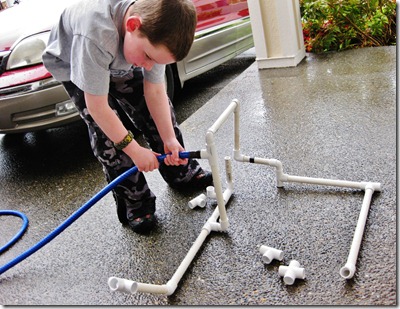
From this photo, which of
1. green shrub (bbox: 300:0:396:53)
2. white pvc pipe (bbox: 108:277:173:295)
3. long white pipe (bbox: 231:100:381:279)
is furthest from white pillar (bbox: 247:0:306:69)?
white pvc pipe (bbox: 108:277:173:295)

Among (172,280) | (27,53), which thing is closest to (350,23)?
(27,53)

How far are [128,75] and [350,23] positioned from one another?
3.01 meters

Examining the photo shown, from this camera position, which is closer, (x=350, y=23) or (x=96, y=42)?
(x=96, y=42)

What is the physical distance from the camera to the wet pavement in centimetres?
148

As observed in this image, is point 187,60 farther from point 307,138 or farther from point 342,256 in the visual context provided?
point 342,256

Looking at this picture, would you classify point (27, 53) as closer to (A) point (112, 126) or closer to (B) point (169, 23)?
(A) point (112, 126)

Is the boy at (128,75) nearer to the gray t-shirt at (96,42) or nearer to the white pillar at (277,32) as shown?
the gray t-shirt at (96,42)

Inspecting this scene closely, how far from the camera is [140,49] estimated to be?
4.74 feet

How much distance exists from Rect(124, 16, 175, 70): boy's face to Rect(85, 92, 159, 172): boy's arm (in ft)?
0.65

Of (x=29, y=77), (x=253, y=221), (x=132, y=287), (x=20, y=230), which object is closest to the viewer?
(x=132, y=287)

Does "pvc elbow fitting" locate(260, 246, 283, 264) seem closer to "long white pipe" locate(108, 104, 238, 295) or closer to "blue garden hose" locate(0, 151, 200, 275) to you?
"long white pipe" locate(108, 104, 238, 295)

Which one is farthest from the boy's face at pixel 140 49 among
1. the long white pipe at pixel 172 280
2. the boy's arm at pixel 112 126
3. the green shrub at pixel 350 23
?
the green shrub at pixel 350 23

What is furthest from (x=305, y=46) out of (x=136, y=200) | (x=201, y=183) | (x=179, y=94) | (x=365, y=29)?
(x=136, y=200)

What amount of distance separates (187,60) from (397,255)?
2.59m
